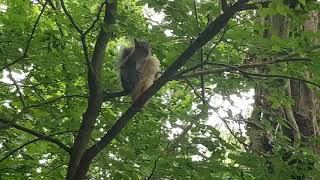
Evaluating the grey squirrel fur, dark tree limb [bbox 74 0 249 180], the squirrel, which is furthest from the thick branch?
the grey squirrel fur

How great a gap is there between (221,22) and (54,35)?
53.2 inches

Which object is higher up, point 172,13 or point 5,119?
point 172,13

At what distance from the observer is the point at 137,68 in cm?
551

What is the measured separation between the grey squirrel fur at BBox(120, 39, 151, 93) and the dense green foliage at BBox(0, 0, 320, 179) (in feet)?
1.12

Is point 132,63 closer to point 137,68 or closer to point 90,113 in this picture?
point 137,68

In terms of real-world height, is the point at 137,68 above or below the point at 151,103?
above

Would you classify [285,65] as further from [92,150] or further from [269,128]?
[92,150]

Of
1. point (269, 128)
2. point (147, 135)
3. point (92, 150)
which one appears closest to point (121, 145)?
point (147, 135)

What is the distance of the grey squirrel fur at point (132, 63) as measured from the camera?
5130mm

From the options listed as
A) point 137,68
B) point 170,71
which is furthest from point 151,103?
point 170,71

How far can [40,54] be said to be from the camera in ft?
13.0

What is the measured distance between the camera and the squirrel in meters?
4.96

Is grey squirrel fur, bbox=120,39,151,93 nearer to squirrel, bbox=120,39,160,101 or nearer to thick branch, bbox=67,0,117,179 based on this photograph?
squirrel, bbox=120,39,160,101

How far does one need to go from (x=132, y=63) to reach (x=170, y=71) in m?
2.16
